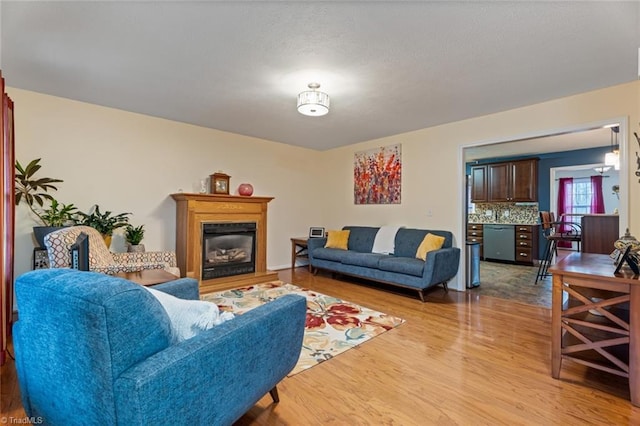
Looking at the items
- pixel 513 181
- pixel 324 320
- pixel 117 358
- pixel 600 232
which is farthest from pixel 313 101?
pixel 513 181

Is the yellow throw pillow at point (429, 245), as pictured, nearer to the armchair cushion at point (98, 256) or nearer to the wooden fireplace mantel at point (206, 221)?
the wooden fireplace mantel at point (206, 221)

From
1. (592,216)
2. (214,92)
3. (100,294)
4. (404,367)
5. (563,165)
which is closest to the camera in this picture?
(100,294)

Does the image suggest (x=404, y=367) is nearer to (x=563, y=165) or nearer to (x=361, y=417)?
(x=361, y=417)

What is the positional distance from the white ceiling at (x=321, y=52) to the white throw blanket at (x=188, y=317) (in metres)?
1.81

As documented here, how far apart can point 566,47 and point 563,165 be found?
17.2ft

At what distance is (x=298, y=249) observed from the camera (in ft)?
19.6

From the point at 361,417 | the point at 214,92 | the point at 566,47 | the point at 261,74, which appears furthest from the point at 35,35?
the point at 566,47

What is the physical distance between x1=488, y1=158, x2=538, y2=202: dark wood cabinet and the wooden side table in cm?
450

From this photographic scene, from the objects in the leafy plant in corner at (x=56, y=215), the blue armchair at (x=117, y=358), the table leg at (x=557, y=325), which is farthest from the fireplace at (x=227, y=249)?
the table leg at (x=557, y=325)

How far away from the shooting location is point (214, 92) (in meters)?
3.26

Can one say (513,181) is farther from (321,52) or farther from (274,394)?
(274,394)

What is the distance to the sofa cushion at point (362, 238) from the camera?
16.6ft

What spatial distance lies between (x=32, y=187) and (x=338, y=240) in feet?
13.2

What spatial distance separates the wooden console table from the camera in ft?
5.70
